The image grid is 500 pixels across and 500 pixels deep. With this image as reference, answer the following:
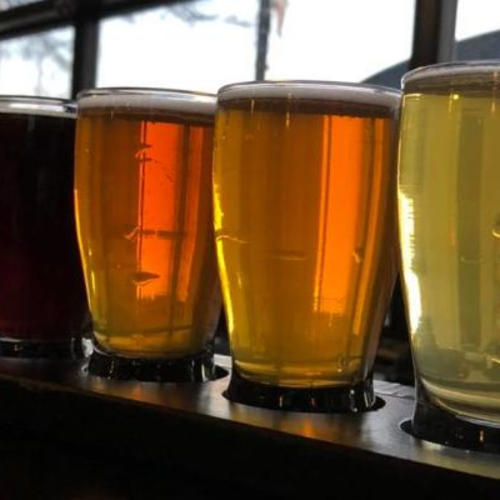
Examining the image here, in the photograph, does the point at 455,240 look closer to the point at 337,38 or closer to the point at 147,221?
the point at 147,221

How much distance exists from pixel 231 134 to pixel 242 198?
4 centimetres

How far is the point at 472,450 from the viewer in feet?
1.77

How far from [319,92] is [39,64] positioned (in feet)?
9.08

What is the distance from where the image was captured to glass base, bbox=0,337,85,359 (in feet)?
2.60

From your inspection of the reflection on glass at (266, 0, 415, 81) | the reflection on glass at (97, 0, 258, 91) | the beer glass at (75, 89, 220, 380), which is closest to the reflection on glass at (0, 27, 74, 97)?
the reflection on glass at (97, 0, 258, 91)

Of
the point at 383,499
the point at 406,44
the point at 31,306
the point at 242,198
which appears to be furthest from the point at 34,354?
the point at 406,44

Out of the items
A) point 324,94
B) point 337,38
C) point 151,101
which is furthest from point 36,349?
point 337,38

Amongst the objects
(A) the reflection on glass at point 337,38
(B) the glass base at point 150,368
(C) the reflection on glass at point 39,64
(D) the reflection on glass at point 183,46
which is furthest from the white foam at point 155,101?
(C) the reflection on glass at point 39,64

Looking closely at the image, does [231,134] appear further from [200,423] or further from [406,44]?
[406,44]

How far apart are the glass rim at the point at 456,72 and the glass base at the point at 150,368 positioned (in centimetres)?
27

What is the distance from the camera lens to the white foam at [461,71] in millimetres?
538

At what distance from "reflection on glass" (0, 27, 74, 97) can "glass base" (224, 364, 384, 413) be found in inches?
99.9

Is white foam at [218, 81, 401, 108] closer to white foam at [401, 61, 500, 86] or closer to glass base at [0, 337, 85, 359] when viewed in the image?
white foam at [401, 61, 500, 86]

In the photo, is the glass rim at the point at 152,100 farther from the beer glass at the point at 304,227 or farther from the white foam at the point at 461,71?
the white foam at the point at 461,71
